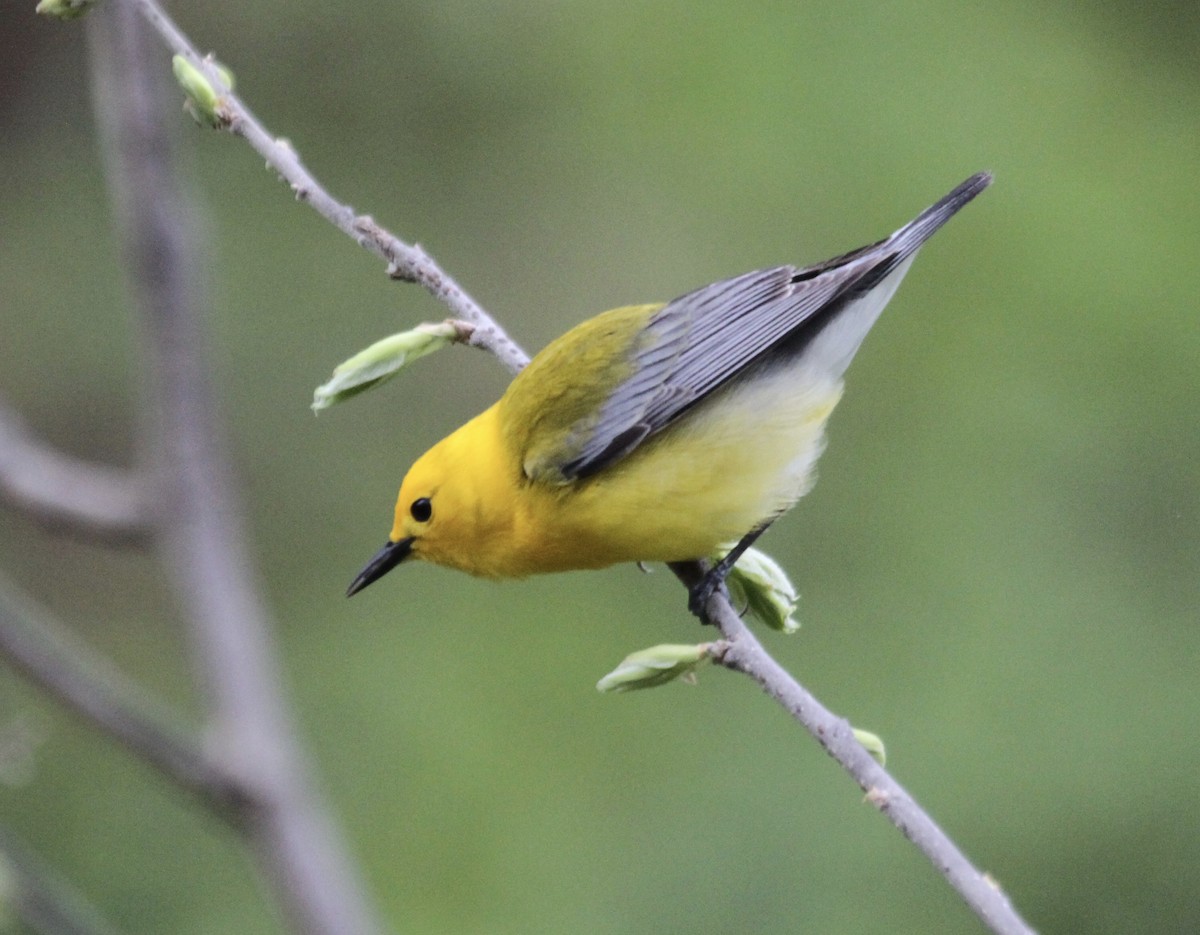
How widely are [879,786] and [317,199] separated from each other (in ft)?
5.27

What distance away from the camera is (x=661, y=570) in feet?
23.5

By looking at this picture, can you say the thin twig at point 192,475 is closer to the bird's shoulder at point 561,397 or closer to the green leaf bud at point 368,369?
the green leaf bud at point 368,369

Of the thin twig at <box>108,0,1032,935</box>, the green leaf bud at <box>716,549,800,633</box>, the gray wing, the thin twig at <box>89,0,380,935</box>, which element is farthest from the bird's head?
the green leaf bud at <box>716,549,800,633</box>

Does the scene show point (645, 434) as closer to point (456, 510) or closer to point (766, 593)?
point (456, 510)

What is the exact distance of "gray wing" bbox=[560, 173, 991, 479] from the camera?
12.2ft

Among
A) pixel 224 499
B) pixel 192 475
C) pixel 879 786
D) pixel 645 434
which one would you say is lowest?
pixel 879 786

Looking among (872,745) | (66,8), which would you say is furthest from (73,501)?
(872,745)

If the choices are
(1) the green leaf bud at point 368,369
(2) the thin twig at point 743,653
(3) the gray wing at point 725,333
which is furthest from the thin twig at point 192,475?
(3) the gray wing at point 725,333

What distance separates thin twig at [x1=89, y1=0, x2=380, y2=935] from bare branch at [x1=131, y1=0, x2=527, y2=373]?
12 cm

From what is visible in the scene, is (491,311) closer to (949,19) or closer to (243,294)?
(243,294)

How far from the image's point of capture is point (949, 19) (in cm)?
782

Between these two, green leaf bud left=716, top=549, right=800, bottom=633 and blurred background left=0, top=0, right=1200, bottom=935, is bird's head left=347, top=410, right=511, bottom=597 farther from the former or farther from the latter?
blurred background left=0, top=0, right=1200, bottom=935

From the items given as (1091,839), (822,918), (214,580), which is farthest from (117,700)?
(1091,839)

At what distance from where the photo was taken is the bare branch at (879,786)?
198 cm
